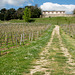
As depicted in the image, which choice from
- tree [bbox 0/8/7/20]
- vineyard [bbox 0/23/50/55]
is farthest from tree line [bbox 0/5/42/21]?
vineyard [bbox 0/23/50/55]

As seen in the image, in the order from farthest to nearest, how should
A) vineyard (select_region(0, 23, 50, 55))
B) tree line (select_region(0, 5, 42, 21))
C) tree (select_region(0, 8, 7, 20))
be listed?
tree (select_region(0, 8, 7, 20)) < tree line (select_region(0, 5, 42, 21)) < vineyard (select_region(0, 23, 50, 55))

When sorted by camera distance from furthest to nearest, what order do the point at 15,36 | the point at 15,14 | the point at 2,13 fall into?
the point at 2,13 → the point at 15,14 → the point at 15,36

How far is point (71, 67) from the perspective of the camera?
7215 mm

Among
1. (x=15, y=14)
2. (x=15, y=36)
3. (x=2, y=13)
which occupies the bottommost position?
(x=15, y=36)

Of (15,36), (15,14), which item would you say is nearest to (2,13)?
(15,14)

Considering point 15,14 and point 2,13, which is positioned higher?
point 2,13

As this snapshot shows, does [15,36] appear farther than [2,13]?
No

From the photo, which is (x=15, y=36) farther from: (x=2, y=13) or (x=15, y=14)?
(x=2, y=13)

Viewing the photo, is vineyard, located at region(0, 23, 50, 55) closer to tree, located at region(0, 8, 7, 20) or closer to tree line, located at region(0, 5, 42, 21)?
tree line, located at region(0, 5, 42, 21)

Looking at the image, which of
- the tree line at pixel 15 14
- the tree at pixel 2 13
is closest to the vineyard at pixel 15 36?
the tree line at pixel 15 14

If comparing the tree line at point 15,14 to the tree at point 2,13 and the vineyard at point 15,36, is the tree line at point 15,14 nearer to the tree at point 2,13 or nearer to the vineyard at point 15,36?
the tree at point 2,13

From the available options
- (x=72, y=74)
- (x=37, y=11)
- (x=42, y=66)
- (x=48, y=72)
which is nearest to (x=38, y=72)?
(x=48, y=72)

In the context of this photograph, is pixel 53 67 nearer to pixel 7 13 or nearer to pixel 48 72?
pixel 48 72

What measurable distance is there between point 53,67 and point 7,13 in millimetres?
102778
